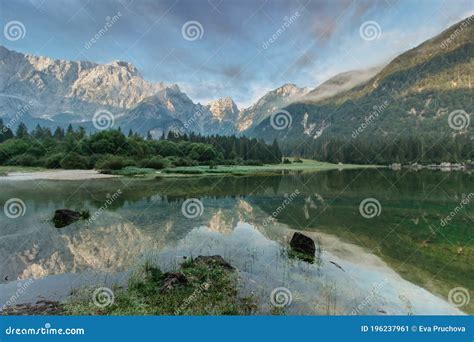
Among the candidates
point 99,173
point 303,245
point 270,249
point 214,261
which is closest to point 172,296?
point 214,261

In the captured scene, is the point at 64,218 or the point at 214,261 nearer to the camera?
the point at 214,261

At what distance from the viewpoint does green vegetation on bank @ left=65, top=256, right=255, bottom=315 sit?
377 inches

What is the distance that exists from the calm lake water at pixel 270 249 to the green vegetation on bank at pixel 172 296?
64 cm

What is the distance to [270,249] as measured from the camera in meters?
16.7

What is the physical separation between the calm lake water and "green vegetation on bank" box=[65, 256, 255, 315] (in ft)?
2.10

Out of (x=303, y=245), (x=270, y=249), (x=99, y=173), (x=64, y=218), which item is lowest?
(x=270, y=249)

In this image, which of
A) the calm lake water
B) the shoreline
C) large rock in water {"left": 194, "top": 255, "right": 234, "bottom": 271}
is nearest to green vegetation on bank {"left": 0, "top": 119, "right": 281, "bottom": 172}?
the shoreline

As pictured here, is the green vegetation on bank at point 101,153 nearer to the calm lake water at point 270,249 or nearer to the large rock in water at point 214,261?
the calm lake water at point 270,249

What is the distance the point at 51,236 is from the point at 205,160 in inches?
3765

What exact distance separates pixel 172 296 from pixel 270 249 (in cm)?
741

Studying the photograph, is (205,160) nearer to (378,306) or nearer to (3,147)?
(3,147)

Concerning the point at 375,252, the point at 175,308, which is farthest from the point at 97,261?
the point at 375,252

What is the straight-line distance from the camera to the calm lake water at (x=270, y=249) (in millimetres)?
11484

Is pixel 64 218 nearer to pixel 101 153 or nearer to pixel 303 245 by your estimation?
pixel 303 245
